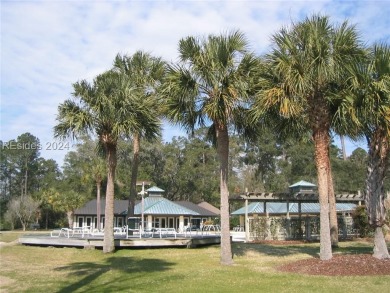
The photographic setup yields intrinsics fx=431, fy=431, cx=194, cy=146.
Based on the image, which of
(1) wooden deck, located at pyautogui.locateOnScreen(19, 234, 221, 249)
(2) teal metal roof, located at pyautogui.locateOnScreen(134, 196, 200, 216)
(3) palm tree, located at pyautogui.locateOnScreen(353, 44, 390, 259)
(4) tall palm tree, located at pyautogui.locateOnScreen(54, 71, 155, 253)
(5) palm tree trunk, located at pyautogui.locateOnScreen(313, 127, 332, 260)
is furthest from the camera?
(2) teal metal roof, located at pyautogui.locateOnScreen(134, 196, 200, 216)

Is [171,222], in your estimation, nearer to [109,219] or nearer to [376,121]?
[109,219]

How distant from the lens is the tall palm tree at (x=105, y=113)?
1959 centimetres

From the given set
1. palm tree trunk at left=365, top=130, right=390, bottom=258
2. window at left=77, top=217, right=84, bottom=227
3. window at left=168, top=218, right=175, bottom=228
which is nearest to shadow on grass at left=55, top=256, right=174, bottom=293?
palm tree trunk at left=365, top=130, right=390, bottom=258

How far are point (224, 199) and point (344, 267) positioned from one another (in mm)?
4885

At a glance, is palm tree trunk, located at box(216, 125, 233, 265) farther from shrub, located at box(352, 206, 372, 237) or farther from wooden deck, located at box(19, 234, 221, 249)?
shrub, located at box(352, 206, 372, 237)

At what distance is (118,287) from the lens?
11.3 metres

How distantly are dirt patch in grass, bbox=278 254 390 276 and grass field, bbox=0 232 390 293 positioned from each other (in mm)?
611

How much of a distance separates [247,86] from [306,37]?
2704mm

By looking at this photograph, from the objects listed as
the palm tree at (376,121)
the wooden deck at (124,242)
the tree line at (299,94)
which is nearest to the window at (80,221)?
the wooden deck at (124,242)

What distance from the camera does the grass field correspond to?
36.7 ft

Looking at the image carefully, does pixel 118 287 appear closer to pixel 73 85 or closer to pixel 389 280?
pixel 389 280

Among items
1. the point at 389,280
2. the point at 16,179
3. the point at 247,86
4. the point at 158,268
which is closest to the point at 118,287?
the point at 158,268

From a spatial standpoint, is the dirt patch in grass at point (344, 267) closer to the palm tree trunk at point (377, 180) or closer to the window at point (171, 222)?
the palm tree trunk at point (377, 180)

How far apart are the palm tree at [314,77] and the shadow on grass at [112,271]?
635 cm
